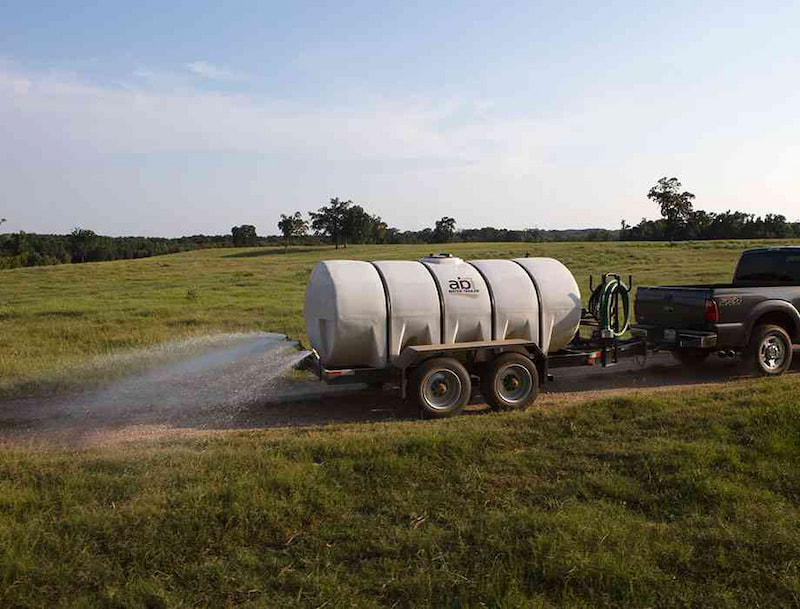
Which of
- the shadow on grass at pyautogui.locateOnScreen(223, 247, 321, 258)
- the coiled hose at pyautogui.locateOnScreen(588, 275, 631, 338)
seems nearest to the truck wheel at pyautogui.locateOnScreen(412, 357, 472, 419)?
the coiled hose at pyautogui.locateOnScreen(588, 275, 631, 338)

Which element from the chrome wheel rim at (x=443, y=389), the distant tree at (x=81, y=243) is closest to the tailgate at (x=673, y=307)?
the chrome wheel rim at (x=443, y=389)

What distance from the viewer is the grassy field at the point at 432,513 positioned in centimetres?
496

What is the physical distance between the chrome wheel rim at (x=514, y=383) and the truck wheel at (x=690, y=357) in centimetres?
496

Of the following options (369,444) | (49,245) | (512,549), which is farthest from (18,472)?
(49,245)

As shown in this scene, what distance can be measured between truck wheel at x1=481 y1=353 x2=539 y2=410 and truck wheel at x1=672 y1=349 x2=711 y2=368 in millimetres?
4929

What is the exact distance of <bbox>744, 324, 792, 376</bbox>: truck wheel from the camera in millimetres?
12117

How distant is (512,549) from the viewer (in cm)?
541

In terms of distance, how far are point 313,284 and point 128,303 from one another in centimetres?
1670

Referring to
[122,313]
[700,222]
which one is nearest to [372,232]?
[700,222]

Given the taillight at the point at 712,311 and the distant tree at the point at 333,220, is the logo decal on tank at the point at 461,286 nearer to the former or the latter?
the taillight at the point at 712,311

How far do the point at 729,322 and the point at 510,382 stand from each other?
14.3ft

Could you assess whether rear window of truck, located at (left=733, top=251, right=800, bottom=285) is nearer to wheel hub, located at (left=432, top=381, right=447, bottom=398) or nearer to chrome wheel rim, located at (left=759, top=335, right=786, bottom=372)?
chrome wheel rim, located at (left=759, top=335, right=786, bottom=372)

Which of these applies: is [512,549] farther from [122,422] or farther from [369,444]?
[122,422]

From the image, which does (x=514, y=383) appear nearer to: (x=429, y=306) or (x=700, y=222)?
(x=429, y=306)
